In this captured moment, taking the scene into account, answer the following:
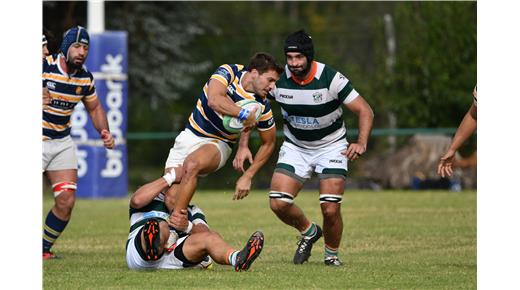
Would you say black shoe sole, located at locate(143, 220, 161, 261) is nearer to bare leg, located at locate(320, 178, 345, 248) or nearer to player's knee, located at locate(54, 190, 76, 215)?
bare leg, located at locate(320, 178, 345, 248)

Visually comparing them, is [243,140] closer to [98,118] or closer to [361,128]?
[361,128]

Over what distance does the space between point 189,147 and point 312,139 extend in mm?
1232

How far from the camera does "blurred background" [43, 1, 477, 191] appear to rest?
26109 mm

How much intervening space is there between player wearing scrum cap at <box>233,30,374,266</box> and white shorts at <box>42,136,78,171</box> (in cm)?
223

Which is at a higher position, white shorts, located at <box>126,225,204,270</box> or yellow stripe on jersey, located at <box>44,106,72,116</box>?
yellow stripe on jersey, located at <box>44,106,72,116</box>

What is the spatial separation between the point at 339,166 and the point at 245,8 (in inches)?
1291

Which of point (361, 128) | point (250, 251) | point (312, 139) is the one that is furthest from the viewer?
point (312, 139)

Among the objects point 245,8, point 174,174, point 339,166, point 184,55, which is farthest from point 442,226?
point 245,8

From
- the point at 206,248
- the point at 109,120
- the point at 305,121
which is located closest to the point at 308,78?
the point at 305,121

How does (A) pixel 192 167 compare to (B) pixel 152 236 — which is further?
(A) pixel 192 167

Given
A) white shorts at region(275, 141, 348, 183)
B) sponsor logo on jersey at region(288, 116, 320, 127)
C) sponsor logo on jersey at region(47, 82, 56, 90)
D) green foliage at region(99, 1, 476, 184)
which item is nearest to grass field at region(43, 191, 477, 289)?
white shorts at region(275, 141, 348, 183)

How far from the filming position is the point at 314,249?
12453 mm
